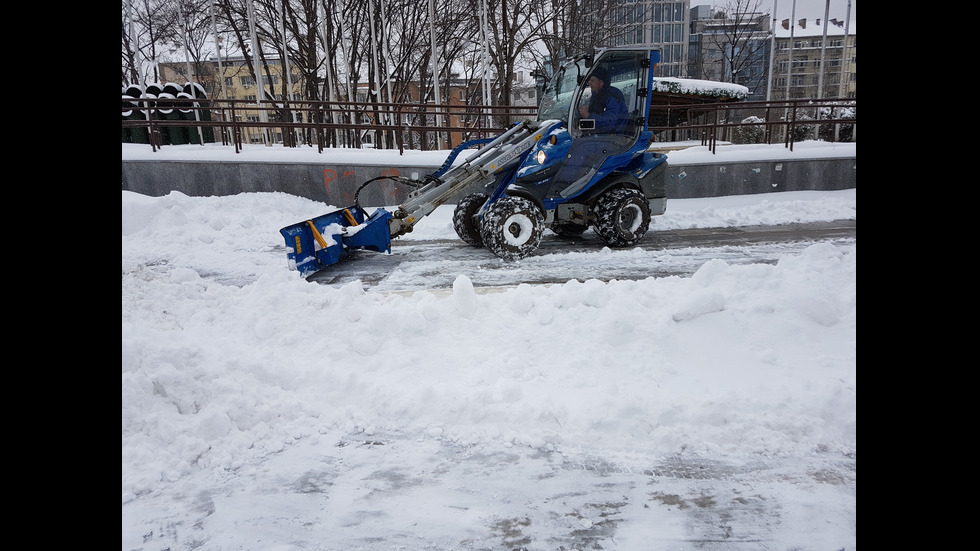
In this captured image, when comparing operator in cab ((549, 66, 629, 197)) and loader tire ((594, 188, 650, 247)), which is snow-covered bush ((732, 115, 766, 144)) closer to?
loader tire ((594, 188, 650, 247))

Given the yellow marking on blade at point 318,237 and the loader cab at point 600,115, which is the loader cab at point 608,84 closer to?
the loader cab at point 600,115

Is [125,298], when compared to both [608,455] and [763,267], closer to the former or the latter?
[608,455]

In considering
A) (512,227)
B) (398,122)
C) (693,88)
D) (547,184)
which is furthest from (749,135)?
(512,227)

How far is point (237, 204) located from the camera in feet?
36.3

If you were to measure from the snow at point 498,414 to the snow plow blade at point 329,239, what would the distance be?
6.08 feet

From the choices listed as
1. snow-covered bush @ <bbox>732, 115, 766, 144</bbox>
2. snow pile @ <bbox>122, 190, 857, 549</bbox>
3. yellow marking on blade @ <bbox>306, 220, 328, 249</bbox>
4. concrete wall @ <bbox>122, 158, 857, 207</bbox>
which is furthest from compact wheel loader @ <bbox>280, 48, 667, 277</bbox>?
snow-covered bush @ <bbox>732, 115, 766, 144</bbox>

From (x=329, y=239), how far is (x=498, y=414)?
4.71m

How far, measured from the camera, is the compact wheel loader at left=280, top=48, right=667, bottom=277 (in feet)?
24.3

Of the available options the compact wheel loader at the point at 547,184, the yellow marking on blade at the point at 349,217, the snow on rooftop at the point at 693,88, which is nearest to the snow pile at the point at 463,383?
the compact wheel loader at the point at 547,184

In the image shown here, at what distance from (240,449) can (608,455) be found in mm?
2102

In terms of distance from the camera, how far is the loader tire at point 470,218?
8617 millimetres

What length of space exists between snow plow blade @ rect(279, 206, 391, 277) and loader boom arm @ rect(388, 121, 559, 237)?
0.22 meters

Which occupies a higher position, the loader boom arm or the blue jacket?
the blue jacket
